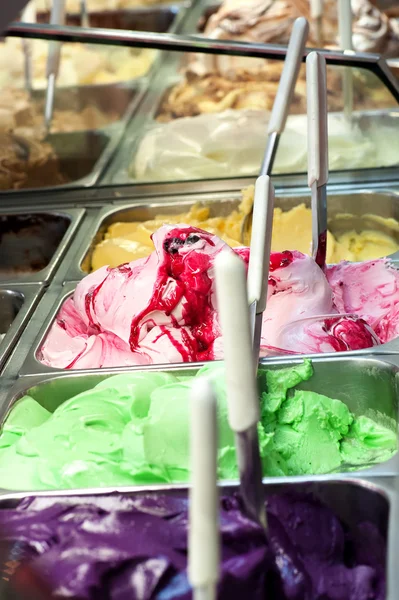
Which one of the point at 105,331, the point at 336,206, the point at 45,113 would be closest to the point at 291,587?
the point at 105,331

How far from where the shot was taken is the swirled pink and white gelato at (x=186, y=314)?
1.51 metres

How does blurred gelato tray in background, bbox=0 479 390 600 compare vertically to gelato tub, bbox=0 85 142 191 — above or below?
below

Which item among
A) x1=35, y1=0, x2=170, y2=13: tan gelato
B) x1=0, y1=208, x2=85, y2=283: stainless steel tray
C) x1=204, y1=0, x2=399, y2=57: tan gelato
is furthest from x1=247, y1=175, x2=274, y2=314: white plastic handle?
x1=35, y1=0, x2=170, y2=13: tan gelato

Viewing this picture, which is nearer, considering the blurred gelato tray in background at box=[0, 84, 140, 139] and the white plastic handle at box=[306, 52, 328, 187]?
the white plastic handle at box=[306, 52, 328, 187]

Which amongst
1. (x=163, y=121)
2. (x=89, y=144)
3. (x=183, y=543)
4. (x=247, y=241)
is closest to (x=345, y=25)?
(x=247, y=241)

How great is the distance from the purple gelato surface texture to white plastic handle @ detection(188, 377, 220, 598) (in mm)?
243

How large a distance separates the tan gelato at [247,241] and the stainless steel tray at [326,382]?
0.59 m

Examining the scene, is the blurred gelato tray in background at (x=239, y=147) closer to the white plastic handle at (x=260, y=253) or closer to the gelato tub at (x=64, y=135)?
the gelato tub at (x=64, y=135)

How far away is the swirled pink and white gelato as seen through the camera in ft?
4.97

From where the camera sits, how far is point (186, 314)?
1.53 m

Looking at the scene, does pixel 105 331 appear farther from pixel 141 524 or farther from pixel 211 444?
pixel 211 444

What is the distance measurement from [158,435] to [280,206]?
1204 millimetres

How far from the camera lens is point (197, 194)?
232 centimetres

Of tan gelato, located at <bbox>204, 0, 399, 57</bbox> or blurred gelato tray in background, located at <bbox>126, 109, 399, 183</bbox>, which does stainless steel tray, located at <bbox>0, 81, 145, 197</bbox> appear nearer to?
blurred gelato tray in background, located at <bbox>126, 109, 399, 183</bbox>
